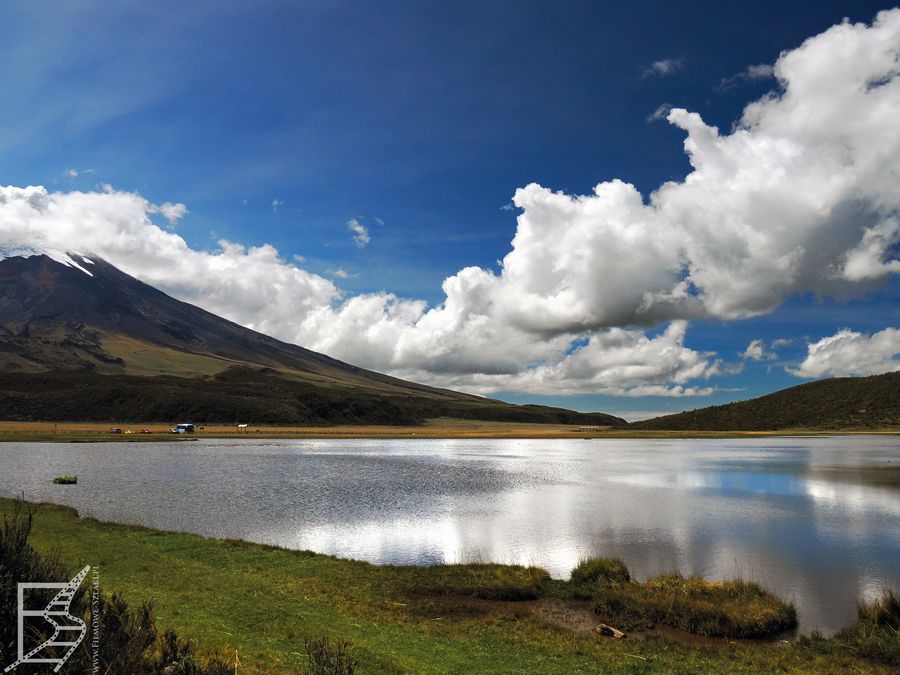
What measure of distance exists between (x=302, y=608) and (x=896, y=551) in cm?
3111

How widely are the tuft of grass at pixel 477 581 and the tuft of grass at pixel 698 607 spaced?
115 inches

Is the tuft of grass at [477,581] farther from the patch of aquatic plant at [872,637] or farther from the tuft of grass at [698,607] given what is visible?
the patch of aquatic plant at [872,637]

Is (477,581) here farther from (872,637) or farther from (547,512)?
(547,512)

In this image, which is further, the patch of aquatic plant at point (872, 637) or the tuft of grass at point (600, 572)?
the tuft of grass at point (600, 572)

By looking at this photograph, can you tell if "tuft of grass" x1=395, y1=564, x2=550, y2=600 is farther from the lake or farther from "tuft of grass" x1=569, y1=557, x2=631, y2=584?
the lake

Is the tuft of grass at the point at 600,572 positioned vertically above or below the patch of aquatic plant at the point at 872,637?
below

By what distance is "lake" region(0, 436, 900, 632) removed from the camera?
96.1ft

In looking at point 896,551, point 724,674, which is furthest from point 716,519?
point 724,674

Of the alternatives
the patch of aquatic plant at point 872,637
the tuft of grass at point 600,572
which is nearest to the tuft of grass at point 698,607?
the tuft of grass at point 600,572

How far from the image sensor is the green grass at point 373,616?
51.3ft

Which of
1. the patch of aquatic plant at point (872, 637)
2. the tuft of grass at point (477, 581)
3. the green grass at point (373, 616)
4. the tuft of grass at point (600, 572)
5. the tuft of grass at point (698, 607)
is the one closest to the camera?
the green grass at point (373, 616)

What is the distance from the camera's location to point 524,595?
2358cm

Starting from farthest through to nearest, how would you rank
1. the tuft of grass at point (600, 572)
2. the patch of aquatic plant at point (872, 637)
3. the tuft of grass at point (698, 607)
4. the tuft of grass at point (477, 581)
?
1. the tuft of grass at point (600, 572)
2. the tuft of grass at point (477, 581)
3. the tuft of grass at point (698, 607)
4. the patch of aquatic plant at point (872, 637)

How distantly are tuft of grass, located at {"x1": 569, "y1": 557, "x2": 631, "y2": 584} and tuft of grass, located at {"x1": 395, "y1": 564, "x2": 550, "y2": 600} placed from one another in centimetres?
138
